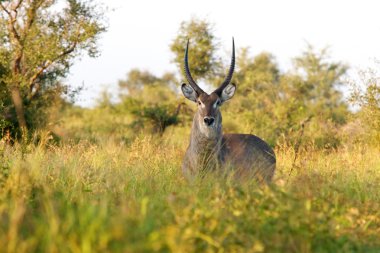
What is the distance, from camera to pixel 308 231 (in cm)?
439

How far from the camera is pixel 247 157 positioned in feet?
26.8

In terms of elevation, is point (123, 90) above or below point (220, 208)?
above

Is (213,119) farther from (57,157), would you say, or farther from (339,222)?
(339,222)

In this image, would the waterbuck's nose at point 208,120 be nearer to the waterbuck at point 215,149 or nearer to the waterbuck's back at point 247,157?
the waterbuck at point 215,149

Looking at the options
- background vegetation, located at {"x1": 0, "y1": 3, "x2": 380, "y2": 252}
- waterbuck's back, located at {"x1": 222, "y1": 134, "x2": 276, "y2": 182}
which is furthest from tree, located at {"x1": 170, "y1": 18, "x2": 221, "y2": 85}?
waterbuck's back, located at {"x1": 222, "y1": 134, "x2": 276, "y2": 182}

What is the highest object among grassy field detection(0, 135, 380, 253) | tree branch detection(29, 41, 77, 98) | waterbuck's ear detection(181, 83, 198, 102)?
tree branch detection(29, 41, 77, 98)

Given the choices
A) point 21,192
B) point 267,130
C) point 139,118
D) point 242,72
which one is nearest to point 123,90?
point 242,72

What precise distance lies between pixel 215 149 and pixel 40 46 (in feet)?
28.1

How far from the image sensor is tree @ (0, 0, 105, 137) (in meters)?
14.5

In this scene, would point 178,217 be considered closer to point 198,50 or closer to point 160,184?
point 160,184

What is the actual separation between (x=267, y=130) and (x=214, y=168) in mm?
8361

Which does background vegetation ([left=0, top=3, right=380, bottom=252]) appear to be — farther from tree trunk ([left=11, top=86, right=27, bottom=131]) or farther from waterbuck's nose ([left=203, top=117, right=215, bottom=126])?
waterbuck's nose ([left=203, top=117, right=215, bottom=126])

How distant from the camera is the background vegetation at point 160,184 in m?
3.79

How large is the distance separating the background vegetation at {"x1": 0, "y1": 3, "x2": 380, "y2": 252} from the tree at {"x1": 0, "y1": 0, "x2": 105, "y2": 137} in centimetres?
3
